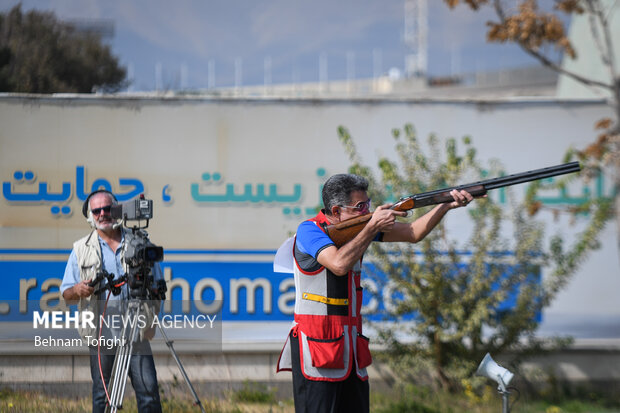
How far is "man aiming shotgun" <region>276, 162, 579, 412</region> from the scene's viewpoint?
347cm

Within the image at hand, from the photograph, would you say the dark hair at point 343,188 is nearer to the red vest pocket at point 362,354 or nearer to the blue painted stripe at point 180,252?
the red vest pocket at point 362,354

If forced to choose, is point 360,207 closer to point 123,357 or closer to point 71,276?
point 123,357

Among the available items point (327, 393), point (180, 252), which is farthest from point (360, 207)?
point (180, 252)

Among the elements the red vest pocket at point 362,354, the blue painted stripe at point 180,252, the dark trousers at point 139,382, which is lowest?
the dark trousers at point 139,382

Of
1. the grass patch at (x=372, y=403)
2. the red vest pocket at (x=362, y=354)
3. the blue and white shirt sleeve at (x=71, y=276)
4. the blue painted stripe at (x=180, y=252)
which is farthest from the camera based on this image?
the blue painted stripe at (x=180, y=252)

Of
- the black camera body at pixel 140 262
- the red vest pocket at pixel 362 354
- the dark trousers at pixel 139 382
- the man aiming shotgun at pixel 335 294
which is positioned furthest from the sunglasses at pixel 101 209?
the red vest pocket at pixel 362 354

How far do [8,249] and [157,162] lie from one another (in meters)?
1.59

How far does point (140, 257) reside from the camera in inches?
164

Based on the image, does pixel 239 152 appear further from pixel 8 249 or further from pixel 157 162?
pixel 8 249

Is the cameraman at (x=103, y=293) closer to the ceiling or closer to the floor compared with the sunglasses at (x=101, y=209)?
closer to the floor

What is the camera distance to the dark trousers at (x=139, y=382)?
172 inches

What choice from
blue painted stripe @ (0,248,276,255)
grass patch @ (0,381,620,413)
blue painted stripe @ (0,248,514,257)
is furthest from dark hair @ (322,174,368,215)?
blue painted stripe @ (0,248,276,255)

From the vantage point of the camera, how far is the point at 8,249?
6652 mm

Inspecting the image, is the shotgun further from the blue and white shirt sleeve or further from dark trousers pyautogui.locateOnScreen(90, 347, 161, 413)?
the blue and white shirt sleeve
